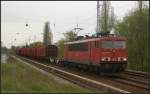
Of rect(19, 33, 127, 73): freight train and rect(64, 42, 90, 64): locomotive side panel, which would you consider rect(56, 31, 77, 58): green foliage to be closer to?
rect(64, 42, 90, 64): locomotive side panel

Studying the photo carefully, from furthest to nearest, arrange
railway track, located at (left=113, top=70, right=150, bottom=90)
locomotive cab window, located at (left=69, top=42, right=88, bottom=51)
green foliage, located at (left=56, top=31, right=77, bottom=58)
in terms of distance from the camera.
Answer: green foliage, located at (left=56, top=31, right=77, bottom=58), locomotive cab window, located at (left=69, top=42, right=88, bottom=51), railway track, located at (left=113, top=70, right=150, bottom=90)

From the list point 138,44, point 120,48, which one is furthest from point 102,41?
point 138,44

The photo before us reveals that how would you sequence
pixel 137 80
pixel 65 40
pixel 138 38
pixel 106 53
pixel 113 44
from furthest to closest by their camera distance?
pixel 65 40 → pixel 138 38 → pixel 113 44 → pixel 106 53 → pixel 137 80

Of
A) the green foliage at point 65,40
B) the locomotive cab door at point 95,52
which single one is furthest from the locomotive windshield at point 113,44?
the green foliage at point 65,40

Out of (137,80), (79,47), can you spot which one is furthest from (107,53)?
(79,47)

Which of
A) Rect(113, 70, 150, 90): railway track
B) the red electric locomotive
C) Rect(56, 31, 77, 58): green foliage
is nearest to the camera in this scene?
Rect(113, 70, 150, 90): railway track

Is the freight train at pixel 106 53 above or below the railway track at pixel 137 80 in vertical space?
above

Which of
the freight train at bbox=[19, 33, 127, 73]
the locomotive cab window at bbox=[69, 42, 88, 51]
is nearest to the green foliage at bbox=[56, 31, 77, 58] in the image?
the locomotive cab window at bbox=[69, 42, 88, 51]

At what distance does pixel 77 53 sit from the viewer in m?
33.3

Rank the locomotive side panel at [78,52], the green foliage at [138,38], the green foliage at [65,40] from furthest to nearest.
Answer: the green foliage at [65,40] → the green foliage at [138,38] → the locomotive side panel at [78,52]

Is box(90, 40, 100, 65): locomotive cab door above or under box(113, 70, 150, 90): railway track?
above

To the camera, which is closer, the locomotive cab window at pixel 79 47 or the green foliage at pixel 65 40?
the locomotive cab window at pixel 79 47

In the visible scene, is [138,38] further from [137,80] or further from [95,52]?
[137,80]

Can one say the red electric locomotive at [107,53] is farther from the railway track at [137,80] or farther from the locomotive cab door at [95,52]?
the railway track at [137,80]
